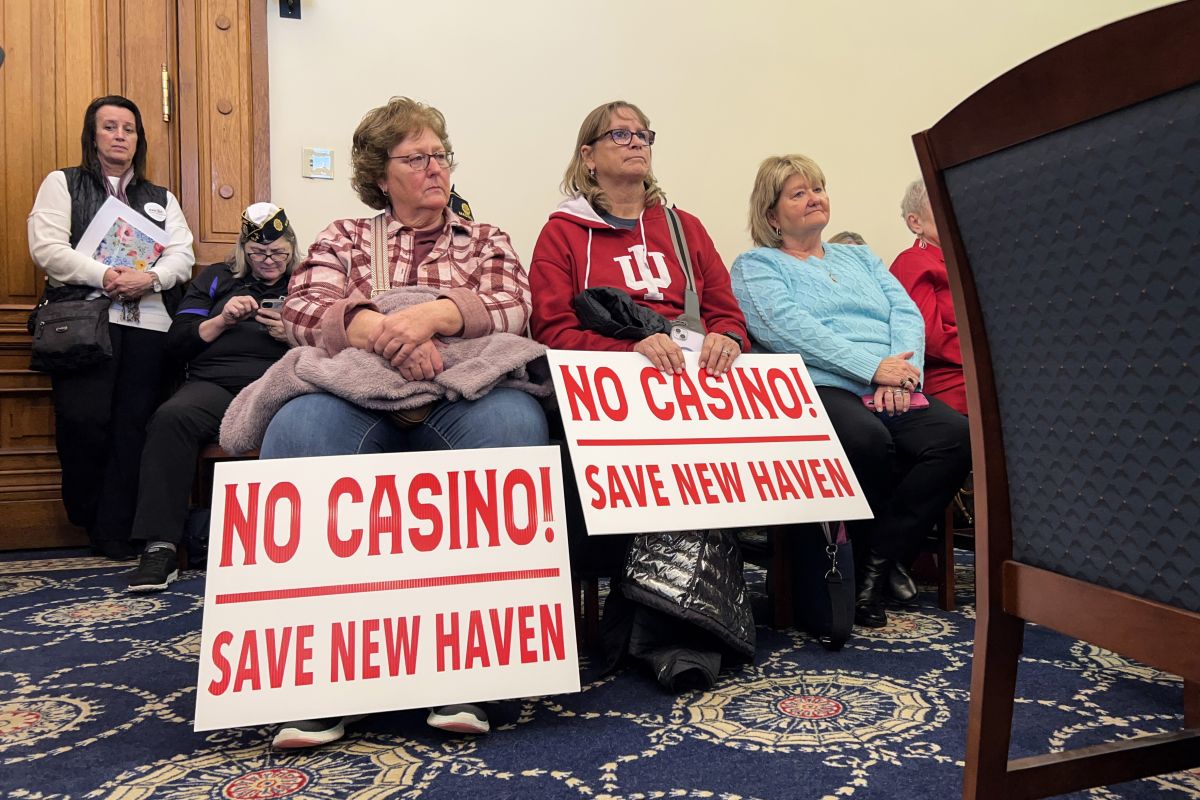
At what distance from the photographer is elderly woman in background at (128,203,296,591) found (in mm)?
2447

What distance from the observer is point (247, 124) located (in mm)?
3023

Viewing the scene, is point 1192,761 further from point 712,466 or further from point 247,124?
point 247,124

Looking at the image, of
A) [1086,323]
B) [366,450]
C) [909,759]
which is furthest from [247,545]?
[1086,323]

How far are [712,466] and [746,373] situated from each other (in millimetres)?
262

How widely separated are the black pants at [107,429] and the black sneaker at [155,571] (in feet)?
1.75

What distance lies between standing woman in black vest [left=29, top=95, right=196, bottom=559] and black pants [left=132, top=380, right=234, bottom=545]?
0.31 m

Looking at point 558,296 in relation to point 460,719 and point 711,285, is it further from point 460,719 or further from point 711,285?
point 460,719

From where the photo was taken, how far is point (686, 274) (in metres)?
2.00

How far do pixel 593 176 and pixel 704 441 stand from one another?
2.71ft

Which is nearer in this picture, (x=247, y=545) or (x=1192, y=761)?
(x=1192, y=761)

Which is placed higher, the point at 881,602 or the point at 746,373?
the point at 746,373

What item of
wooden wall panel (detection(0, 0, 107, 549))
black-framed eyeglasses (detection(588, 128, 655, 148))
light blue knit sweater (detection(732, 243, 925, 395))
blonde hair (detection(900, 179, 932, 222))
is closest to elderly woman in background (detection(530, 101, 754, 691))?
black-framed eyeglasses (detection(588, 128, 655, 148))

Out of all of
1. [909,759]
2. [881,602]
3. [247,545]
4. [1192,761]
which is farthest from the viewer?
[881,602]

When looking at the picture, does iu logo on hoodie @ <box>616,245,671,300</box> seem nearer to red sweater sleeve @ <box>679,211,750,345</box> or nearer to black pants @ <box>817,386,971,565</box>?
red sweater sleeve @ <box>679,211,750,345</box>
